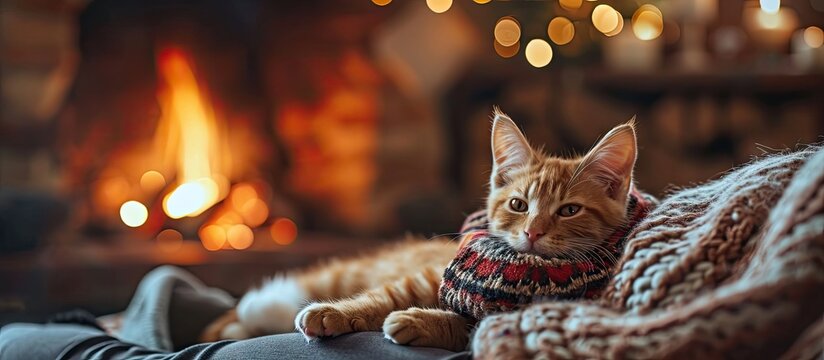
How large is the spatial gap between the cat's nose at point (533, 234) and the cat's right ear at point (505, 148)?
0.17 m

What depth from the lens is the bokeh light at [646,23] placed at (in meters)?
3.15

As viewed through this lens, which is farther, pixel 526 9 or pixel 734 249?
pixel 526 9

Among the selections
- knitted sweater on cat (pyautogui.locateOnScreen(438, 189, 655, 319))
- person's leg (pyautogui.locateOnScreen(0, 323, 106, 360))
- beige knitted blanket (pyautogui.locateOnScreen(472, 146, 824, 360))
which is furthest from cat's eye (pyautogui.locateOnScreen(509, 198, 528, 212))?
person's leg (pyautogui.locateOnScreen(0, 323, 106, 360))

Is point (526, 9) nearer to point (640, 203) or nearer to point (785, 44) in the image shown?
point (785, 44)

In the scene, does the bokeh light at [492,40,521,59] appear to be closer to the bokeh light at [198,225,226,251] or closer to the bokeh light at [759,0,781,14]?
the bokeh light at [759,0,781,14]

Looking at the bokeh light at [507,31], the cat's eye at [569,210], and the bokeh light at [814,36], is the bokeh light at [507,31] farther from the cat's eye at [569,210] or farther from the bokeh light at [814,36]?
the cat's eye at [569,210]

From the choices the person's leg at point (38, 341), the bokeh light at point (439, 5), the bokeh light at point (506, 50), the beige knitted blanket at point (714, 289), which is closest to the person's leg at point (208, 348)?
the person's leg at point (38, 341)

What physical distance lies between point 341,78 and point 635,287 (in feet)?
7.48

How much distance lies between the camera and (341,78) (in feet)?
10.1

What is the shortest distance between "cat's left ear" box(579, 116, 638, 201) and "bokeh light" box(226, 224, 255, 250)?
1.93 meters

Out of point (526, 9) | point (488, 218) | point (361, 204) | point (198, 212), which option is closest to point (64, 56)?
point (198, 212)

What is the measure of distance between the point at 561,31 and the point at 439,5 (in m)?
0.47

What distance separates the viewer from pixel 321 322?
109 cm

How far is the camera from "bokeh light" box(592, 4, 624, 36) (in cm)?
316
